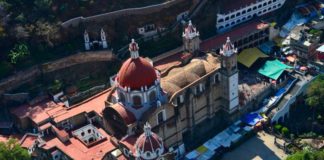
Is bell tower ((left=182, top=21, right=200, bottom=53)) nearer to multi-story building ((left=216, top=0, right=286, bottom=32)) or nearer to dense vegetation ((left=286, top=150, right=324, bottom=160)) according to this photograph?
multi-story building ((left=216, top=0, right=286, bottom=32))

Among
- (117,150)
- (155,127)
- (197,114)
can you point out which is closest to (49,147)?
(117,150)

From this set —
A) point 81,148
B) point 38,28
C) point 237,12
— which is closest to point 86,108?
point 81,148

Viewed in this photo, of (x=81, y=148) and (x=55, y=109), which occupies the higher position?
(x=55, y=109)

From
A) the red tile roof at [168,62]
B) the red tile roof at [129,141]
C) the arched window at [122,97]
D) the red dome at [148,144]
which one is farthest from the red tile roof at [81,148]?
the red tile roof at [168,62]

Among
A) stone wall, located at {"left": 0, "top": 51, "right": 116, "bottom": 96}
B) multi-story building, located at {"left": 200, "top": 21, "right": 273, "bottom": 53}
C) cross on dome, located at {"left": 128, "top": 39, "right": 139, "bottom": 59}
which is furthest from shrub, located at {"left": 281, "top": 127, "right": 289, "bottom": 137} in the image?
stone wall, located at {"left": 0, "top": 51, "right": 116, "bottom": 96}

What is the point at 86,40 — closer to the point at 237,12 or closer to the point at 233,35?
the point at 233,35

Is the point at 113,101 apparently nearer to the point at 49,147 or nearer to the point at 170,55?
the point at 49,147
